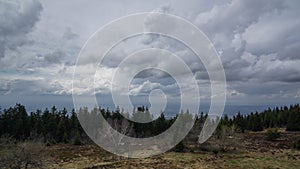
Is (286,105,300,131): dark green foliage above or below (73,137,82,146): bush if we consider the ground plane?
above

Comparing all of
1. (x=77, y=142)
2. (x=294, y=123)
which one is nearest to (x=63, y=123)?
Result: (x=77, y=142)

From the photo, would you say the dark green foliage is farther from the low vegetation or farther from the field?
the field

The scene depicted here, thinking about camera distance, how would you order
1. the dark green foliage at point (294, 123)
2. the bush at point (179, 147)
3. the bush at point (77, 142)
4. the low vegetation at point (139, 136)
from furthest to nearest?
1. the dark green foliage at point (294, 123)
2. the bush at point (77, 142)
3. the bush at point (179, 147)
4. the low vegetation at point (139, 136)

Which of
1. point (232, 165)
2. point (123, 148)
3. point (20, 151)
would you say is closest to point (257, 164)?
point (232, 165)

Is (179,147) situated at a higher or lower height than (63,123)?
lower

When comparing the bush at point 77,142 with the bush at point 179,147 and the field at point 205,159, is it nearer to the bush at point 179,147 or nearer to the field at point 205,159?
the field at point 205,159

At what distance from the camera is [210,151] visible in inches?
2013

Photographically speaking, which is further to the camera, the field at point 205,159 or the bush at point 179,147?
the bush at point 179,147

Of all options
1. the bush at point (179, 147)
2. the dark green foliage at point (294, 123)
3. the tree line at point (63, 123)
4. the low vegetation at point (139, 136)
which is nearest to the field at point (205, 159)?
the low vegetation at point (139, 136)

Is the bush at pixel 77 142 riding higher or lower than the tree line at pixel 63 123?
lower

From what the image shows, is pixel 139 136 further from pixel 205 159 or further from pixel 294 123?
pixel 294 123

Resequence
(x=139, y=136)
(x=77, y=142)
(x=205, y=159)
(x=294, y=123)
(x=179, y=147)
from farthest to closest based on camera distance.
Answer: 1. (x=294, y=123)
2. (x=139, y=136)
3. (x=77, y=142)
4. (x=179, y=147)
5. (x=205, y=159)

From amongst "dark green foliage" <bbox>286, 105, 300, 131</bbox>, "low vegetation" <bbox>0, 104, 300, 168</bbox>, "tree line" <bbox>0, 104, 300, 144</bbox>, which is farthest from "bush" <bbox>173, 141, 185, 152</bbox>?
"dark green foliage" <bbox>286, 105, 300, 131</bbox>

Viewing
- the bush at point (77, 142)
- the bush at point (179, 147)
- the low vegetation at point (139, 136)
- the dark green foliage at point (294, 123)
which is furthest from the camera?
the dark green foliage at point (294, 123)
